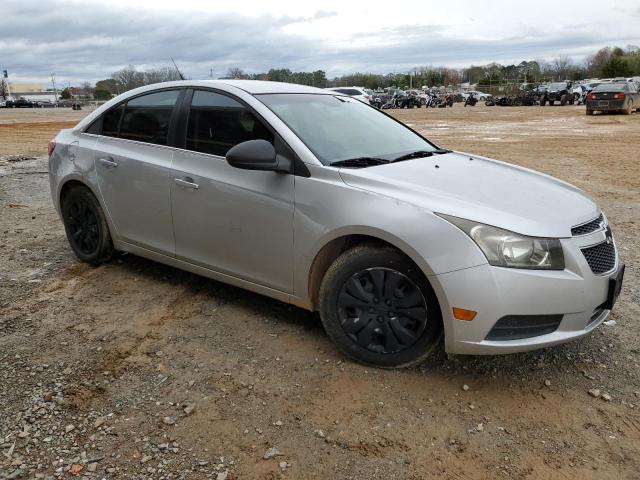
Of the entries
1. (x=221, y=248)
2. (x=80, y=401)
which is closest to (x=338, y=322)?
(x=221, y=248)

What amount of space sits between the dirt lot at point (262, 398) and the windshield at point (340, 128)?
1244 mm

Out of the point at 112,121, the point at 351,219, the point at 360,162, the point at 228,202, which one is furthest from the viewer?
the point at 112,121

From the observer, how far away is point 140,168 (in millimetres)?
4449

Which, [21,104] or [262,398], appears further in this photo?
[21,104]

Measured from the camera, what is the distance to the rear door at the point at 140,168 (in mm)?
4352

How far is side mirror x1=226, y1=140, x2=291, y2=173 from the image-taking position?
3.51 m

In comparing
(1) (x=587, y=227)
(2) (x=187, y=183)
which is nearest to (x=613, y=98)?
(1) (x=587, y=227)

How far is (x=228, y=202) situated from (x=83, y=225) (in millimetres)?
2011

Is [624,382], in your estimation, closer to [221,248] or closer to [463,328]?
[463,328]

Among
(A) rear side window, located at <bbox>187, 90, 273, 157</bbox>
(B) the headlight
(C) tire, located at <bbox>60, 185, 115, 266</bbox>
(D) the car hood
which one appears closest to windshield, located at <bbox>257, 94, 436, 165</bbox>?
(A) rear side window, located at <bbox>187, 90, 273, 157</bbox>

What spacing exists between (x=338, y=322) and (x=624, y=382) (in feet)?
5.47

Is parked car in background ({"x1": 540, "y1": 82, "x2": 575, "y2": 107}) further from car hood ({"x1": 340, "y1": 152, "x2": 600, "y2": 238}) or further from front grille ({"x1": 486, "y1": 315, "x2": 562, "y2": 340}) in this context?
front grille ({"x1": 486, "y1": 315, "x2": 562, "y2": 340})

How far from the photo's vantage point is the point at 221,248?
400cm

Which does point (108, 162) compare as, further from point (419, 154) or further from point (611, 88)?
point (611, 88)
